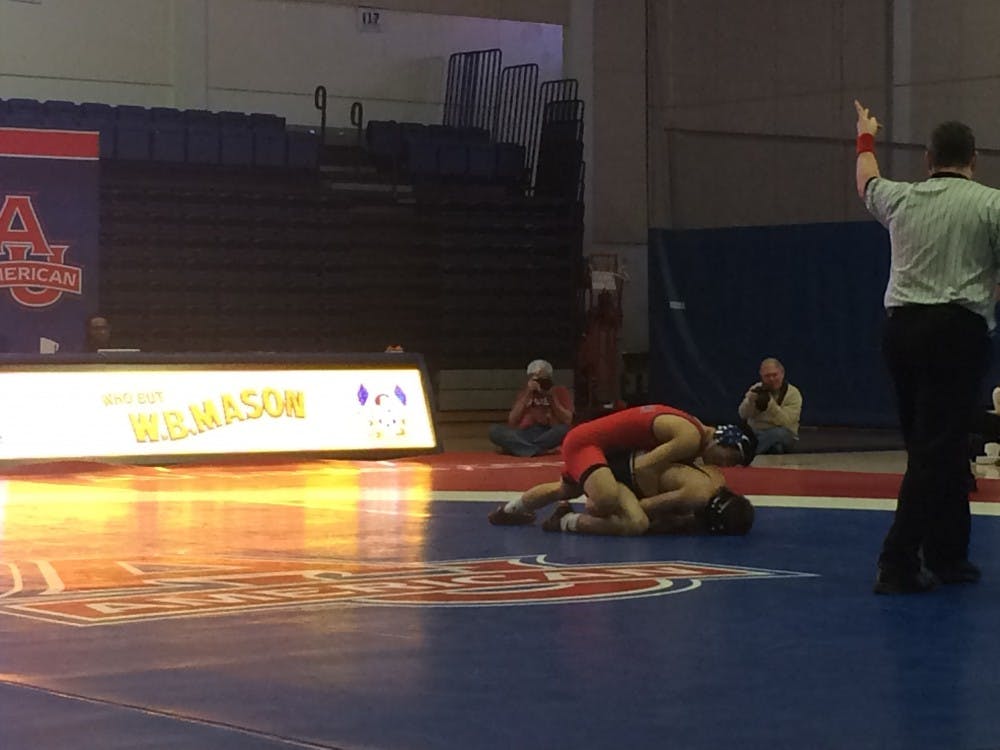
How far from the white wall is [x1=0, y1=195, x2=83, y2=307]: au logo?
5362mm

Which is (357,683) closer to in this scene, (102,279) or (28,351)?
(28,351)

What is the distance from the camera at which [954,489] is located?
18.3 ft

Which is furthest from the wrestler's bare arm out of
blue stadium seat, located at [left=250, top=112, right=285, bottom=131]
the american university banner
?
blue stadium seat, located at [left=250, top=112, right=285, bottom=131]

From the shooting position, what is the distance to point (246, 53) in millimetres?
20141

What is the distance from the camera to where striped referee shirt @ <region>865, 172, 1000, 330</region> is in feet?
18.0

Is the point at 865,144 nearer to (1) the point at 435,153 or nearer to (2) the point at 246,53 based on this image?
(1) the point at 435,153

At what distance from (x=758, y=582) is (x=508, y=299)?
47.3 feet

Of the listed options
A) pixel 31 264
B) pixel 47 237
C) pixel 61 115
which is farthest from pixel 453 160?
pixel 31 264

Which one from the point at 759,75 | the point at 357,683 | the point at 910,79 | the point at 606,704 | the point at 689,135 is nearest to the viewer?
the point at 606,704

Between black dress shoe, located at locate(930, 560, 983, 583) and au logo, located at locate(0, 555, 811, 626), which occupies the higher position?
black dress shoe, located at locate(930, 560, 983, 583)

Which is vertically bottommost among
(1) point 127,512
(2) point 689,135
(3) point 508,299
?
(1) point 127,512

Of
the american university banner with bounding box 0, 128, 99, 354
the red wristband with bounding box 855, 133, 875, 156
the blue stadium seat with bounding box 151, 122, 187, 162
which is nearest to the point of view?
the red wristband with bounding box 855, 133, 875, 156

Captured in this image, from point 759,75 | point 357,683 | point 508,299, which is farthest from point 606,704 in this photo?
point 759,75

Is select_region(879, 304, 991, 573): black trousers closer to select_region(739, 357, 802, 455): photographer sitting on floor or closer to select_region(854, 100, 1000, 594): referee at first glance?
select_region(854, 100, 1000, 594): referee
